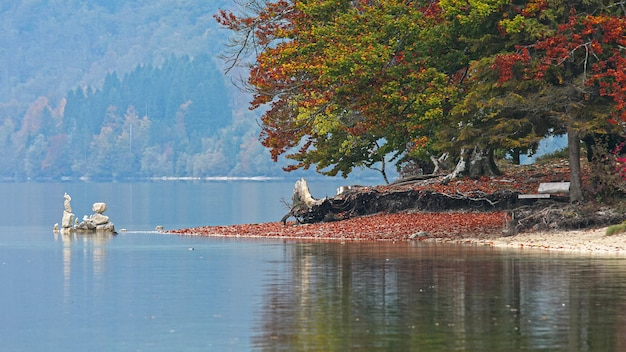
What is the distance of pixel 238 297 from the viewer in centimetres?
2359

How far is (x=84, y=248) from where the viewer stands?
39.9 m

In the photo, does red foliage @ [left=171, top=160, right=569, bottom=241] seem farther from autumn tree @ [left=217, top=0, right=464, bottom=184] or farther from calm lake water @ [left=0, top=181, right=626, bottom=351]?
calm lake water @ [left=0, top=181, right=626, bottom=351]

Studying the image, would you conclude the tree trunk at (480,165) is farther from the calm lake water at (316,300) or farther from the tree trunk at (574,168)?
the calm lake water at (316,300)

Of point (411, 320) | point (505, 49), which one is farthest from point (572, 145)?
point (411, 320)

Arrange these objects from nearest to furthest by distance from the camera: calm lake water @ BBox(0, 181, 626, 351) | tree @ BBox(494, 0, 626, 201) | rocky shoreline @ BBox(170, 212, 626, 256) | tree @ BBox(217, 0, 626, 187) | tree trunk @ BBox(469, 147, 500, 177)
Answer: calm lake water @ BBox(0, 181, 626, 351)
rocky shoreline @ BBox(170, 212, 626, 256)
tree @ BBox(494, 0, 626, 201)
tree @ BBox(217, 0, 626, 187)
tree trunk @ BBox(469, 147, 500, 177)

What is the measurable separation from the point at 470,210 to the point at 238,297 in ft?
Result: 70.3

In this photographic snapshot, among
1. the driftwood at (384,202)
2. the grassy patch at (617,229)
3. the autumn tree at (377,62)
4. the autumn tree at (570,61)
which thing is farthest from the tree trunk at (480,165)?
the grassy patch at (617,229)

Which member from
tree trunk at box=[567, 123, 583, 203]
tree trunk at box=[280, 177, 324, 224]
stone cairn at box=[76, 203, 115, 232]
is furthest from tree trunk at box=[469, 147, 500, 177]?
stone cairn at box=[76, 203, 115, 232]

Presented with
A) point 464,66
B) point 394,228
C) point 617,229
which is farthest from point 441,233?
point 617,229

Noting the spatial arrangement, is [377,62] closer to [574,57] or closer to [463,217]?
[574,57]

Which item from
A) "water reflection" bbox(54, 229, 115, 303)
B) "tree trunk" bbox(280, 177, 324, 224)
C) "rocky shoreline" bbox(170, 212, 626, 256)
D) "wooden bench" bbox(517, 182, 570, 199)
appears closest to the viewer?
"water reflection" bbox(54, 229, 115, 303)

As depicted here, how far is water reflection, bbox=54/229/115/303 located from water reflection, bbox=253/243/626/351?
14.0 ft

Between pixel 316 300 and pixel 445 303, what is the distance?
7.57 feet

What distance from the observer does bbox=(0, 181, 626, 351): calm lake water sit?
18.2 meters
